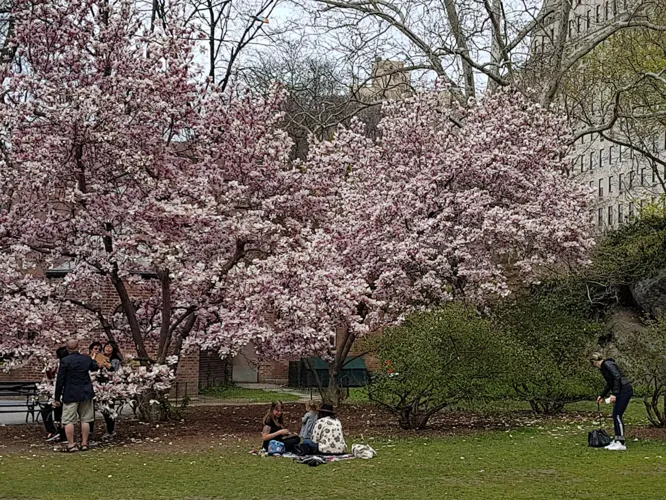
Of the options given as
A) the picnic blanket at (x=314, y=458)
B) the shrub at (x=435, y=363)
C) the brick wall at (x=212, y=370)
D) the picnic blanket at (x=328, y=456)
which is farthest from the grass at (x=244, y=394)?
the picnic blanket at (x=328, y=456)

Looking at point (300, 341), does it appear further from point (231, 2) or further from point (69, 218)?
point (231, 2)

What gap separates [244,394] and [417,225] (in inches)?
417

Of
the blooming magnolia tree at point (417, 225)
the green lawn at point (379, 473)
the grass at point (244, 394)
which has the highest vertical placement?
the blooming magnolia tree at point (417, 225)

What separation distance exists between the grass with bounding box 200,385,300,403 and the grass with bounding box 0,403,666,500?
31.9ft

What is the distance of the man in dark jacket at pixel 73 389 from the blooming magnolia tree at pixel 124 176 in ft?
4.04

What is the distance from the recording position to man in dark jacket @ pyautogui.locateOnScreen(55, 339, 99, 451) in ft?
43.5

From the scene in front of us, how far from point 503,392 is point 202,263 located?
5.47 meters

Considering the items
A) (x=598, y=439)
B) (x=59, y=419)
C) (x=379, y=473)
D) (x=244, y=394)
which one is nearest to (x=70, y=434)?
(x=59, y=419)

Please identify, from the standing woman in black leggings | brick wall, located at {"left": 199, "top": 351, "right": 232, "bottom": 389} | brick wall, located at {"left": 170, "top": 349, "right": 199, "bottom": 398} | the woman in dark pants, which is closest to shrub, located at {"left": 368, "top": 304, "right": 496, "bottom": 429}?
the standing woman in black leggings

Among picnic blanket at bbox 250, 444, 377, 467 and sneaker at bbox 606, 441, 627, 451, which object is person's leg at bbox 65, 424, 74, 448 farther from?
sneaker at bbox 606, 441, 627, 451

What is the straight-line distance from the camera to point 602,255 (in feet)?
81.0

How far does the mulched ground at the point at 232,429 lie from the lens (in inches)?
553

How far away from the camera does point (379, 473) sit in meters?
10.7

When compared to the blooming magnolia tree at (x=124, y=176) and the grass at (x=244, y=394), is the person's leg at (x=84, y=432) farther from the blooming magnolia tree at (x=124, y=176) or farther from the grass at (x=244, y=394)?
the grass at (x=244, y=394)
